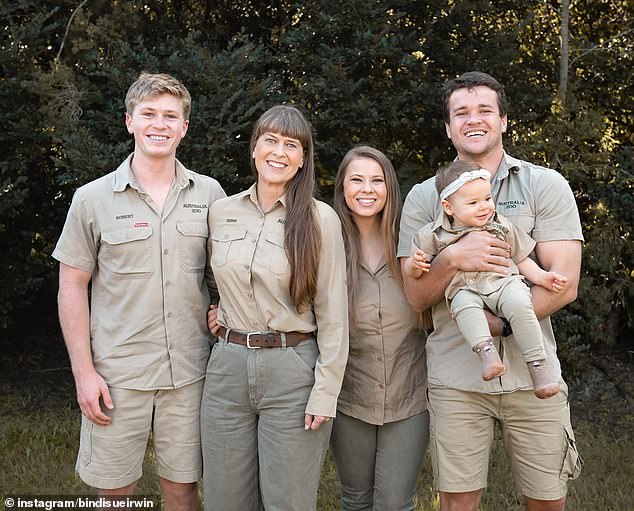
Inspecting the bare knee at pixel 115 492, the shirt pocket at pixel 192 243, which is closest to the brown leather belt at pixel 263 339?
the shirt pocket at pixel 192 243

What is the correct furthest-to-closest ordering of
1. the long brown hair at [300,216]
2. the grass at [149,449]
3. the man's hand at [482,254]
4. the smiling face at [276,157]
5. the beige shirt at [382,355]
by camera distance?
the grass at [149,449], the beige shirt at [382,355], the smiling face at [276,157], the long brown hair at [300,216], the man's hand at [482,254]

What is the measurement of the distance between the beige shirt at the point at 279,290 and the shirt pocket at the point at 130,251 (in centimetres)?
29

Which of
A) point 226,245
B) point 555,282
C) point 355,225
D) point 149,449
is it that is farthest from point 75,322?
point 149,449

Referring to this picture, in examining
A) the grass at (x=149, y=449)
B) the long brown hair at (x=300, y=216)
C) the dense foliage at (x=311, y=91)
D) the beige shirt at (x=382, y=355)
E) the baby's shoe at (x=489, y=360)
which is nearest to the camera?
the baby's shoe at (x=489, y=360)

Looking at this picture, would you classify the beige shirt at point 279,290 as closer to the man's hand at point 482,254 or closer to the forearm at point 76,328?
the man's hand at point 482,254

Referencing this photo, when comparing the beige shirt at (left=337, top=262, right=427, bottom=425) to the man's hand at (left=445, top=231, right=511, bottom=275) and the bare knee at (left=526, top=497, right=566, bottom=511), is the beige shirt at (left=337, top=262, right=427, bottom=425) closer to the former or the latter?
the man's hand at (left=445, top=231, right=511, bottom=275)

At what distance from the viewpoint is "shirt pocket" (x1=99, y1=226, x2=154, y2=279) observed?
10.8ft

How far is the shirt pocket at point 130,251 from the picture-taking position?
330 cm

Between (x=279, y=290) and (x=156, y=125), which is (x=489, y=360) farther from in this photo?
(x=156, y=125)

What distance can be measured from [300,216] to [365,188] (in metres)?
0.37

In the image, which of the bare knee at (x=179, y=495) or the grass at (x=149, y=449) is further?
the grass at (x=149, y=449)

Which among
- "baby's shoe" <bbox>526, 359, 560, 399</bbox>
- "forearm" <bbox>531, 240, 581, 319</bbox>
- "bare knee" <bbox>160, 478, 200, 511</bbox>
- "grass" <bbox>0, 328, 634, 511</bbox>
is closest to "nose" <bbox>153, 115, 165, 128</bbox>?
"bare knee" <bbox>160, 478, 200, 511</bbox>

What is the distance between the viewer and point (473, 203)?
3.09 metres

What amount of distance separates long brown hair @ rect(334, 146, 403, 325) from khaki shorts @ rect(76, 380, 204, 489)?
0.83 meters
